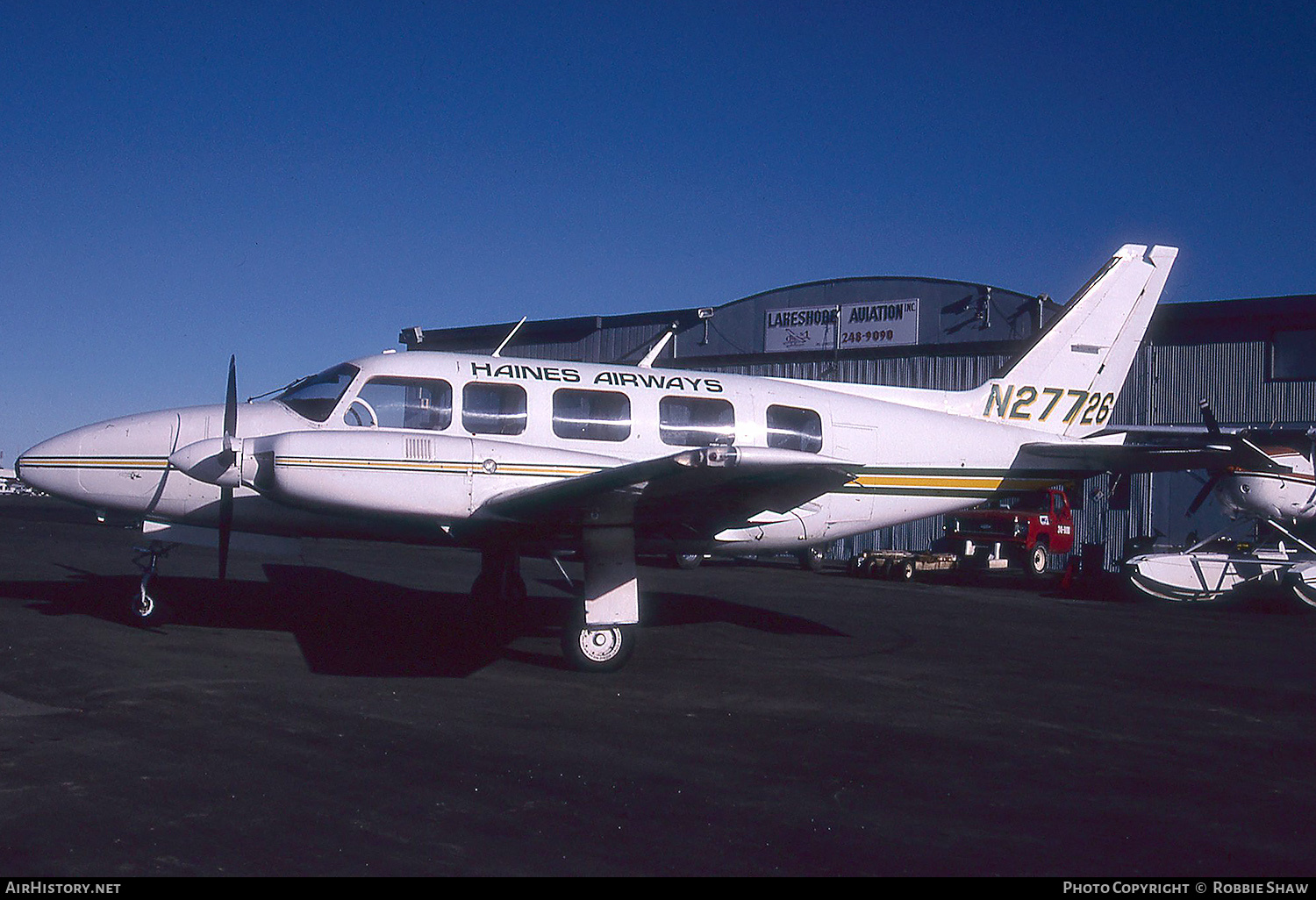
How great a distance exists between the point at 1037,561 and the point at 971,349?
748cm

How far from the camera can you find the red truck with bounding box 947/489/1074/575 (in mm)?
22156

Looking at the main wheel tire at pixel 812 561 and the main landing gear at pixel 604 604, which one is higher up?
the main landing gear at pixel 604 604

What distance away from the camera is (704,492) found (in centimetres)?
862

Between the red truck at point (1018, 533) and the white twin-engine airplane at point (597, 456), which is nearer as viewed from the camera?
the white twin-engine airplane at point (597, 456)

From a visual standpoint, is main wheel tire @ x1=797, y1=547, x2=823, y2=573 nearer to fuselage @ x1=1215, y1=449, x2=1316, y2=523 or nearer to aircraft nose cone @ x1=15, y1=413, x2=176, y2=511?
fuselage @ x1=1215, y1=449, x2=1316, y2=523

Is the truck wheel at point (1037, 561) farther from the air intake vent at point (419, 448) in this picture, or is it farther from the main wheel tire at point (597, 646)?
the air intake vent at point (419, 448)

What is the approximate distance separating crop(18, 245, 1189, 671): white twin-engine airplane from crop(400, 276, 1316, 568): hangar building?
8.50 metres

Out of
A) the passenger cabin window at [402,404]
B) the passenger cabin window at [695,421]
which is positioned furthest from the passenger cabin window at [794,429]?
the passenger cabin window at [402,404]

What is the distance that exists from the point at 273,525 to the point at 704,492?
179 inches

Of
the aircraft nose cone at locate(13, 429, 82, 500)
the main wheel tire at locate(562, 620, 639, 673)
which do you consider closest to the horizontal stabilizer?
the main wheel tire at locate(562, 620, 639, 673)

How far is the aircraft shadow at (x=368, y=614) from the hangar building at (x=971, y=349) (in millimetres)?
10691

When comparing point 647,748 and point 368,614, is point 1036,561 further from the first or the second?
point 647,748

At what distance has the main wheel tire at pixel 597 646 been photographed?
9328 mm
